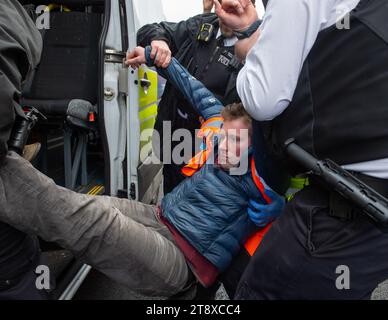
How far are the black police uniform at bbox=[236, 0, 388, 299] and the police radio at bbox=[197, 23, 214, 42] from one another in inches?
47.8

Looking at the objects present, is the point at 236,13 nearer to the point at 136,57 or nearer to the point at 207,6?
the point at 136,57

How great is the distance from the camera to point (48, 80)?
2.56 metres

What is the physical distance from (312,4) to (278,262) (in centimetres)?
77

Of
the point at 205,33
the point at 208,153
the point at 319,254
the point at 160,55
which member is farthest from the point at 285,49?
the point at 205,33

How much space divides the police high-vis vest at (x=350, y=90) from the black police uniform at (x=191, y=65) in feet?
3.38

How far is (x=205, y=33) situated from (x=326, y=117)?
4.61ft

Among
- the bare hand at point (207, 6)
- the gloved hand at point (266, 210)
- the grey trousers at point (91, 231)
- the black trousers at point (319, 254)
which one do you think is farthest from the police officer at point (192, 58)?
the black trousers at point (319, 254)

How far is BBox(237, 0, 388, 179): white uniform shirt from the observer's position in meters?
0.94

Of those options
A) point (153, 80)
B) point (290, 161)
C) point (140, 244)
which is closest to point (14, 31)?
point (140, 244)

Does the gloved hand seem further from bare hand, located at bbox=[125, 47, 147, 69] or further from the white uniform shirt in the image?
bare hand, located at bbox=[125, 47, 147, 69]

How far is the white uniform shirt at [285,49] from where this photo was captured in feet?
3.07

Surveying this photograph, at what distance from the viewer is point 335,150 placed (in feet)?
3.28

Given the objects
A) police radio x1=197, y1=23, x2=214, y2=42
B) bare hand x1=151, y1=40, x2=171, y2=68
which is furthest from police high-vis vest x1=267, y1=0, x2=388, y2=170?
police radio x1=197, y1=23, x2=214, y2=42

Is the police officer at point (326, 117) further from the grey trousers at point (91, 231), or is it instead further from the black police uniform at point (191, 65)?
the black police uniform at point (191, 65)
